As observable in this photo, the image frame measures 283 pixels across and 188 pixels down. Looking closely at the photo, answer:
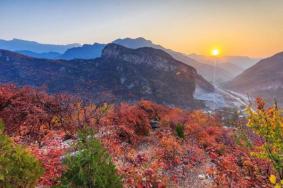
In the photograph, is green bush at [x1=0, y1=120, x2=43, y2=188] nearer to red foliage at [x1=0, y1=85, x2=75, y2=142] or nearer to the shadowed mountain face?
Result: red foliage at [x1=0, y1=85, x2=75, y2=142]

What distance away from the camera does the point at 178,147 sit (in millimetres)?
16281

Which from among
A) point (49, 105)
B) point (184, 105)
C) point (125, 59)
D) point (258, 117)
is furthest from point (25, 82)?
point (258, 117)

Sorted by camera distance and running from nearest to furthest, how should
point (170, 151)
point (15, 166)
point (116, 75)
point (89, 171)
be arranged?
1. point (15, 166)
2. point (89, 171)
3. point (170, 151)
4. point (116, 75)

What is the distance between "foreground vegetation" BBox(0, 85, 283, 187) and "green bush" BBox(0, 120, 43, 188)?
0.89 meters

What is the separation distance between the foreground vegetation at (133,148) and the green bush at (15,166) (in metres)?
0.89

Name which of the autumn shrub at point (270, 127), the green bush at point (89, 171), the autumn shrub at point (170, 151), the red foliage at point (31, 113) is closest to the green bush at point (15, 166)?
the green bush at point (89, 171)

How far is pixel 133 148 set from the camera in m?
16.3

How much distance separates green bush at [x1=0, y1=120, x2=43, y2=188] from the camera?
7.20 m

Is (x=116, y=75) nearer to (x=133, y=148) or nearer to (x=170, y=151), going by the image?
(x=133, y=148)

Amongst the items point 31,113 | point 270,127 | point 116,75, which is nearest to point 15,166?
point 270,127

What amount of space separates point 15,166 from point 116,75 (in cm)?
12480

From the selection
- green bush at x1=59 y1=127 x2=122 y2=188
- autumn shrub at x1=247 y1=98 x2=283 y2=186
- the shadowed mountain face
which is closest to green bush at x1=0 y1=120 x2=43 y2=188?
green bush at x1=59 y1=127 x2=122 y2=188

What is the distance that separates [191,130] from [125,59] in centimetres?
13146

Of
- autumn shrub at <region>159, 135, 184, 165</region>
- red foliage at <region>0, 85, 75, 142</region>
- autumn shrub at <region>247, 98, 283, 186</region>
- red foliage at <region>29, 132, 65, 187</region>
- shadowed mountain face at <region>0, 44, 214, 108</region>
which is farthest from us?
shadowed mountain face at <region>0, 44, 214, 108</region>
